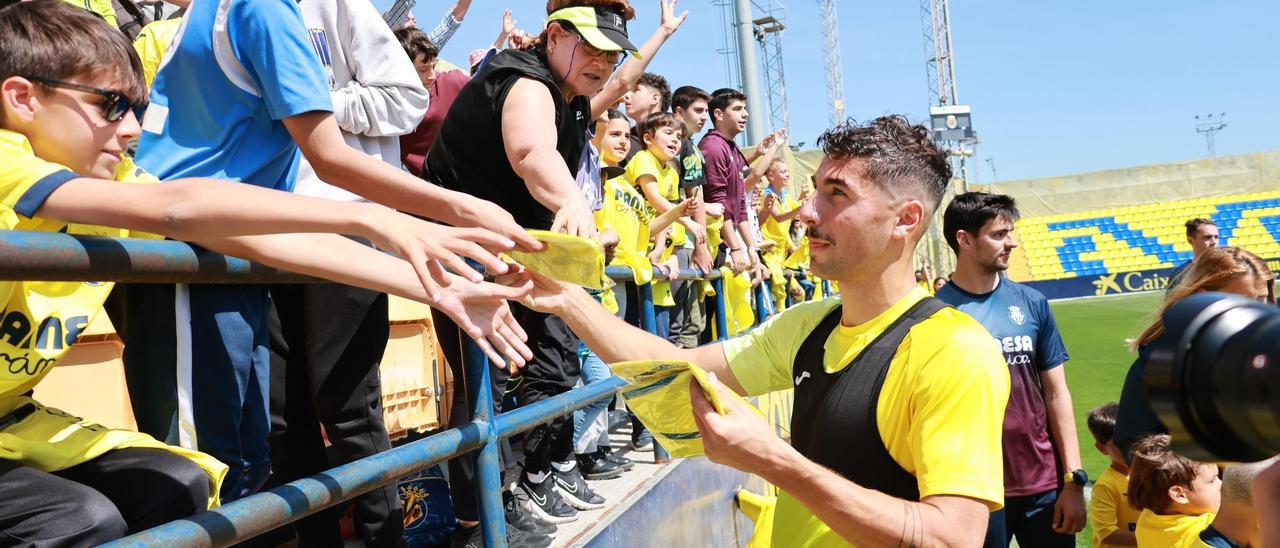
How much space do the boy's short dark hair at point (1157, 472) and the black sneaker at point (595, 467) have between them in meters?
2.24

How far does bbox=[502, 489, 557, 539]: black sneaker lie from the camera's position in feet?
11.6

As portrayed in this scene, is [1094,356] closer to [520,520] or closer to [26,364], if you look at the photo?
[520,520]

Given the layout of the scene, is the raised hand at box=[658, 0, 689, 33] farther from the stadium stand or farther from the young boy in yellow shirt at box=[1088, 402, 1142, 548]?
the stadium stand

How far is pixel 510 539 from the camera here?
11.2 ft

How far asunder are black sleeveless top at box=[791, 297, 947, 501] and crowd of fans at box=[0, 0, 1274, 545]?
7 cm

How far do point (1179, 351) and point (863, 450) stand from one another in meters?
1.33

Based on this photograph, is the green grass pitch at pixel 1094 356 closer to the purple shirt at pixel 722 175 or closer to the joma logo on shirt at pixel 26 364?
the purple shirt at pixel 722 175

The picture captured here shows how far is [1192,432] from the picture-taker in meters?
1.08

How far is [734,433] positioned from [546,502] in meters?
2.11

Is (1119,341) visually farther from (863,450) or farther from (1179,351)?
(1179,351)

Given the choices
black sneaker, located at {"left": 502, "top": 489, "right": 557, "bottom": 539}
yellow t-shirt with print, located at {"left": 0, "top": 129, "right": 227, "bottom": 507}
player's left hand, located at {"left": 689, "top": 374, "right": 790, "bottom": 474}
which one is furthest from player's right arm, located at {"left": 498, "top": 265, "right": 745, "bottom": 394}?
yellow t-shirt with print, located at {"left": 0, "top": 129, "right": 227, "bottom": 507}

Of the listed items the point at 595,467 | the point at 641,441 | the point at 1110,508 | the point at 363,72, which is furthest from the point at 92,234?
the point at 1110,508

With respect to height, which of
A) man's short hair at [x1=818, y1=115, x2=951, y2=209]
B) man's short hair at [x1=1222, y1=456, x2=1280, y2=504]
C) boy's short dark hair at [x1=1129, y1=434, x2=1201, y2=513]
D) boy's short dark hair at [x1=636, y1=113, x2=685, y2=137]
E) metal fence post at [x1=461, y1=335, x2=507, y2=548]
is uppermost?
boy's short dark hair at [x1=636, y1=113, x2=685, y2=137]

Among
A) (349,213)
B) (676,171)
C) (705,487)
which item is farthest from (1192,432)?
(676,171)
